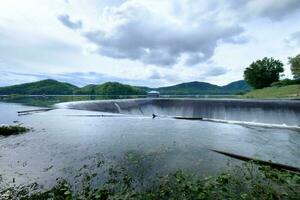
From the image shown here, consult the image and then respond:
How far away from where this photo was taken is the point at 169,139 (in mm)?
8664

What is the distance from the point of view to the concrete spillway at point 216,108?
16216mm

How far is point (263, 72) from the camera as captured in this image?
49.9 metres

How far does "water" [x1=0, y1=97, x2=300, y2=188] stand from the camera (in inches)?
209

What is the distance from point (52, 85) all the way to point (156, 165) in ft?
267

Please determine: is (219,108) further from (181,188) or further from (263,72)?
(263,72)

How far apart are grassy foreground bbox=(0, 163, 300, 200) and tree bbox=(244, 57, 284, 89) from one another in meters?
50.8

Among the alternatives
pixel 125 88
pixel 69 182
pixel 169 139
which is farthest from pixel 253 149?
pixel 125 88

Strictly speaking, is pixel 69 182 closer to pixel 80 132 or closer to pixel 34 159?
pixel 34 159

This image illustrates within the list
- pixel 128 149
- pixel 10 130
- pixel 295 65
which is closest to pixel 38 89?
pixel 10 130

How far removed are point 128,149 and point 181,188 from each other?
3.29 metres

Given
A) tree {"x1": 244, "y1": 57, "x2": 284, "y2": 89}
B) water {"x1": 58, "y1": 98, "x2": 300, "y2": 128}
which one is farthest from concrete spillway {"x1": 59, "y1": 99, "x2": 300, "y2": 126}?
tree {"x1": 244, "y1": 57, "x2": 284, "y2": 89}

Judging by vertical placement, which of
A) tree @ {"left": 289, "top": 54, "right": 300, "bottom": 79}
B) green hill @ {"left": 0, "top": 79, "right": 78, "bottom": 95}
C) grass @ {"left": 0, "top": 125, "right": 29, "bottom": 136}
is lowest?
grass @ {"left": 0, "top": 125, "right": 29, "bottom": 136}

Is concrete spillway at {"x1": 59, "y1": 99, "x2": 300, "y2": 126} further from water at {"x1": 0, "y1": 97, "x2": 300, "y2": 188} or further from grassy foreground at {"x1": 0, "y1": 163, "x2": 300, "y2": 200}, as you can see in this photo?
grassy foreground at {"x1": 0, "y1": 163, "x2": 300, "y2": 200}

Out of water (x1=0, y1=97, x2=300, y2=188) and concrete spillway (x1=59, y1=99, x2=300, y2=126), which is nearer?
water (x1=0, y1=97, x2=300, y2=188)
